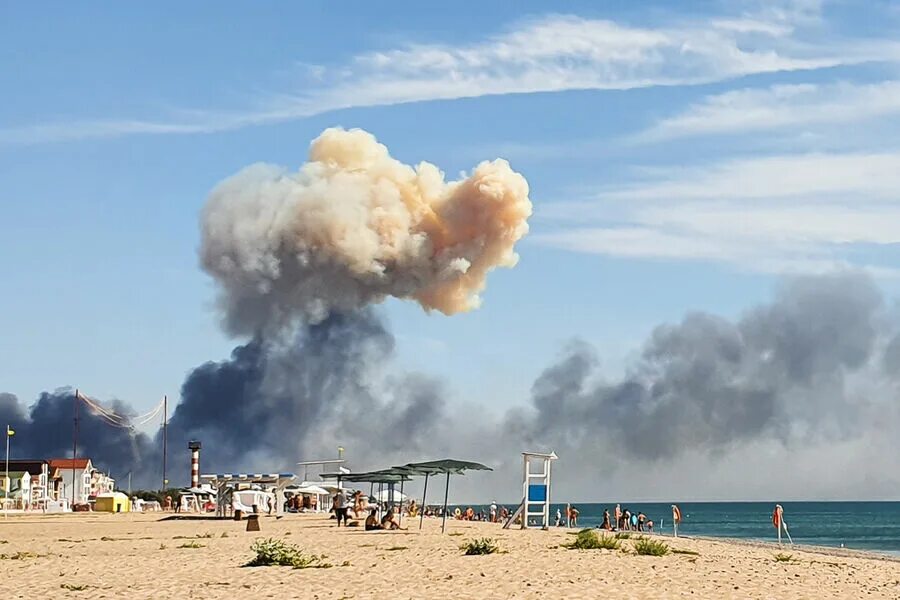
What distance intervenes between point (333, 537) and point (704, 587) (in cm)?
1721

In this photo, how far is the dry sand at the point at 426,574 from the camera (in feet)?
63.7

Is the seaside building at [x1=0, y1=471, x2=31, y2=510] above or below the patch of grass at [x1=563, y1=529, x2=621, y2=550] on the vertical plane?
A: below

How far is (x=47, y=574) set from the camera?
75.3ft

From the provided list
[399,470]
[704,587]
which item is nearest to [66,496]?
[399,470]

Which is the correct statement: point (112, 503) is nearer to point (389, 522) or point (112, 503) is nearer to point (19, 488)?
point (19, 488)

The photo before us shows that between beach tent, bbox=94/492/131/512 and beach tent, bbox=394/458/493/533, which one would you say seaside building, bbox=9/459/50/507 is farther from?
beach tent, bbox=394/458/493/533

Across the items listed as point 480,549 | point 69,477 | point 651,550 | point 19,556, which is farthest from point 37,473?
point 651,550

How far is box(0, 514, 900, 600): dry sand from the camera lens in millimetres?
19406

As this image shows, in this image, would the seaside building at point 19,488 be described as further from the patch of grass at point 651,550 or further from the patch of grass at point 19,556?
the patch of grass at point 651,550

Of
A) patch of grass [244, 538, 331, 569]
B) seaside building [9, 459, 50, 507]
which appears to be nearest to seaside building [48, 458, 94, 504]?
seaside building [9, 459, 50, 507]

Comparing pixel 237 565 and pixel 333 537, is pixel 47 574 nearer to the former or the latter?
pixel 237 565

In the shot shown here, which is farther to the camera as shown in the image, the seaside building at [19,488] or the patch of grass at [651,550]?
the seaside building at [19,488]

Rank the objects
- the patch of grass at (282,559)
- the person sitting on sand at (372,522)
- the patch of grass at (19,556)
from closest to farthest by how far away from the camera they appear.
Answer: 1. the patch of grass at (282,559)
2. the patch of grass at (19,556)
3. the person sitting on sand at (372,522)

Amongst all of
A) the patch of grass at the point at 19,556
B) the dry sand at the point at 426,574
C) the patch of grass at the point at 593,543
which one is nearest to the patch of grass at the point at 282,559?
the dry sand at the point at 426,574
